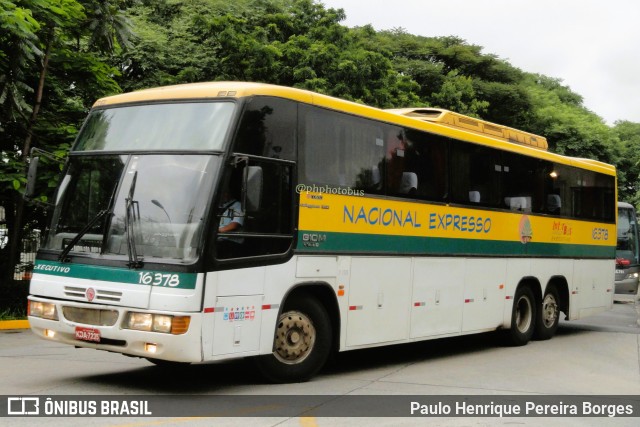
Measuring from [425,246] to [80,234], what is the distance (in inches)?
193

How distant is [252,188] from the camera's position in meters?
8.75

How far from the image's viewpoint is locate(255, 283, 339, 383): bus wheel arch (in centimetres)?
923

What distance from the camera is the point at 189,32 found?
96.8 ft

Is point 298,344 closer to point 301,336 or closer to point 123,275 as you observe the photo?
point 301,336

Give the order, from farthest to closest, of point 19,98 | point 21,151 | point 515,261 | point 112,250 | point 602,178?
point 602,178
point 21,151
point 19,98
point 515,261
point 112,250

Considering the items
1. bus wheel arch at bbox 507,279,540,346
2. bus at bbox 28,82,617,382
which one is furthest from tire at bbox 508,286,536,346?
bus at bbox 28,82,617,382

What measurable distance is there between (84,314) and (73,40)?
33.2 ft

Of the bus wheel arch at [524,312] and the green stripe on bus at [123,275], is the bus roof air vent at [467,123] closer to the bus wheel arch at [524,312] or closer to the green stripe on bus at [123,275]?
the bus wheel arch at [524,312]

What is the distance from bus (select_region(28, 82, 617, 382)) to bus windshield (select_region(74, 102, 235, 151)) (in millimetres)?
16

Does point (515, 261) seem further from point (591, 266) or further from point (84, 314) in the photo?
point (84, 314)

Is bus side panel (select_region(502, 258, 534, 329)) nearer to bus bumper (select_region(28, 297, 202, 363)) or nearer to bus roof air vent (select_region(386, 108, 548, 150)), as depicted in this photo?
bus roof air vent (select_region(386, 108, 548, 150))

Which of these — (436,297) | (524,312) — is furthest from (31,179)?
(524,312)

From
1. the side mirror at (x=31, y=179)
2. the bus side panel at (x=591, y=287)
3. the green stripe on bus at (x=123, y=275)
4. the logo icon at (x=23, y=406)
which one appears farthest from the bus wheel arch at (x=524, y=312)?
the logo icon at (x=23, y=406)

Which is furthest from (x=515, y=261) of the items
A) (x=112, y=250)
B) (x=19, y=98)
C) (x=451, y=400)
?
(x=19, y=98)
